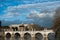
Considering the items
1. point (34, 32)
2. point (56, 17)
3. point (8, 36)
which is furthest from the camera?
point (8, 36)

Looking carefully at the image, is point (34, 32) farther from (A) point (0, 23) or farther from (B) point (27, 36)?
(A) point (0, 23)

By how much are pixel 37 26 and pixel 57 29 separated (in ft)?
46.1

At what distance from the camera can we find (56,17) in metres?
30.3

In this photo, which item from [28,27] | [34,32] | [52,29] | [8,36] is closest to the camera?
[52,29]

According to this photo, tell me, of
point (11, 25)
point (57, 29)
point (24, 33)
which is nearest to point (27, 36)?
point (24, 33)

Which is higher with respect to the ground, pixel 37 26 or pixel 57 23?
pixel 57 23

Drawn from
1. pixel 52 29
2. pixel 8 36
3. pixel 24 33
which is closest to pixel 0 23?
pixel 8 36

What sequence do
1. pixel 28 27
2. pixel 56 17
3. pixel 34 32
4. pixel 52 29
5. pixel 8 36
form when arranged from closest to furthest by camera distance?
pixel 56 17, pixel 52 29, pixel 34 32, pixel 8 36, pixel 28 27

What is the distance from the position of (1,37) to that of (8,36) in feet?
7.15

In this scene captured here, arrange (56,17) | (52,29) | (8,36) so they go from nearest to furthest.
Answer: (56,17) < (52,29) < (8,36)

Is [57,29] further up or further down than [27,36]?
further up

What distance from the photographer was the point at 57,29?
30.4 m

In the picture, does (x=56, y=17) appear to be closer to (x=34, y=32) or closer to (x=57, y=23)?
(x=57, y=23)

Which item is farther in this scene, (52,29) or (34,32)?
(34,32)
